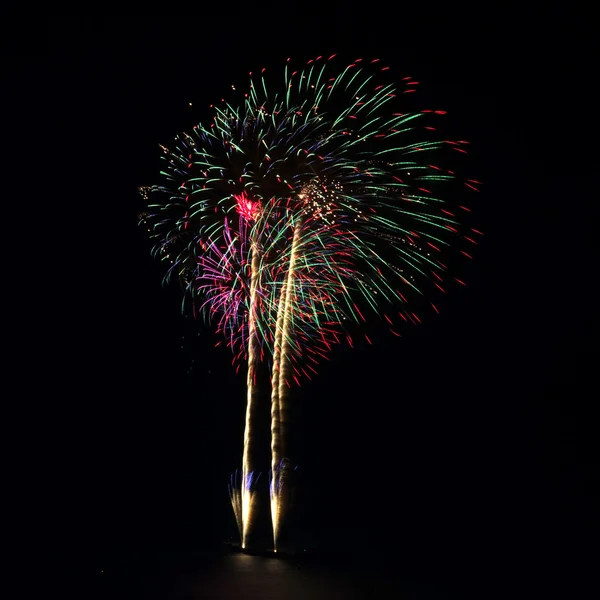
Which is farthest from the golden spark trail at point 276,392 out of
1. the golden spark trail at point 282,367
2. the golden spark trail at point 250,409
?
the golden spark trail at point 250,409

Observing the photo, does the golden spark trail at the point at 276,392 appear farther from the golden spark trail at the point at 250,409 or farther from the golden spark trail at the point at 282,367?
the golden spark trail at the point at 250,409

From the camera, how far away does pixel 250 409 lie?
1638cm

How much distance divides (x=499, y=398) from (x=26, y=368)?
1955 centimetres

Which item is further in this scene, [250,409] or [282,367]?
[250,409]

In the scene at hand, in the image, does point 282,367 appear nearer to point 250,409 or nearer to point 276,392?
point 276,392

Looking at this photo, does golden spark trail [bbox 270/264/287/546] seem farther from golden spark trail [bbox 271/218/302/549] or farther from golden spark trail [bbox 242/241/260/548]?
golden spark trail [bbox 242/241/260/548]

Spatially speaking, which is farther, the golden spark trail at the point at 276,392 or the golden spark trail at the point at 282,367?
the golden spark trail at the point at 276,392

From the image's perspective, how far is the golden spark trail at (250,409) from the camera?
15.8m

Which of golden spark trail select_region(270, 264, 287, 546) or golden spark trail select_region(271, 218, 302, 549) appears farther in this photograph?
golden spark trail select_region(270, 264, 287, 546)

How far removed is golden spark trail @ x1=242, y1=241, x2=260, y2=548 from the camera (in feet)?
51.8


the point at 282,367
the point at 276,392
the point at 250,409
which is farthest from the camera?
the point at 250,409

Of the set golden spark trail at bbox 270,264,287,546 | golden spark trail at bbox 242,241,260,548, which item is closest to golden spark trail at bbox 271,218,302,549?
golden spark trail at bbox 270,264,287,546

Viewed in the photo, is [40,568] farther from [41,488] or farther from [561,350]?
[561,350]

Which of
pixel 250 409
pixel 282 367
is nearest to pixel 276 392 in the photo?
pixel 282 367
